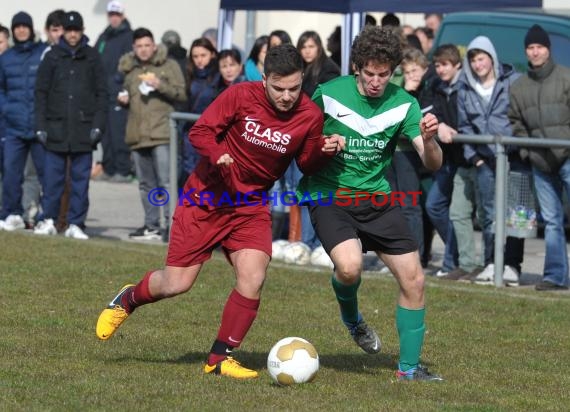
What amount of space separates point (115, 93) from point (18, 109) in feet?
17.2

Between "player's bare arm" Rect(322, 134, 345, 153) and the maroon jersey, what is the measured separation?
45 mm

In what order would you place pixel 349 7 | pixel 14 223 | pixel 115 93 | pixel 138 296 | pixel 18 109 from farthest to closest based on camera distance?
1. pixel 115 93
2. pixel 14 223
3. pixel 18 109
4. pixel 349 7
5. pixel 138 296

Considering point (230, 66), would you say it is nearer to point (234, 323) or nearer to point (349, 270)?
point (349, 270)

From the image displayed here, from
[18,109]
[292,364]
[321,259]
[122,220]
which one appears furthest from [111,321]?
[122,220]

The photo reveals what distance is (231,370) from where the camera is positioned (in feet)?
26.2

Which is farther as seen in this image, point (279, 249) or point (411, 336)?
point (279, 249)

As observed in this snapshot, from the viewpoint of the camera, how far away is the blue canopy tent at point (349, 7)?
1445 cm

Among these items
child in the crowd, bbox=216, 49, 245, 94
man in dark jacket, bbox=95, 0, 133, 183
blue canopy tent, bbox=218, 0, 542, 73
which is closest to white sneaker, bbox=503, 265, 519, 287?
blue canopy tent, bbox=218, 0, 542, 73

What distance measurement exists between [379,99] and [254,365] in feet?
5.66

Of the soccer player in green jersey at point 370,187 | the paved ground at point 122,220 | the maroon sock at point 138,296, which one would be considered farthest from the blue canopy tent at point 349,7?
the maroon sock at point 138,296

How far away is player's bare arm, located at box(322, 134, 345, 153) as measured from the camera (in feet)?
25.9

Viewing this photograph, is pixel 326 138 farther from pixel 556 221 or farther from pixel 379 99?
pixel 556 221

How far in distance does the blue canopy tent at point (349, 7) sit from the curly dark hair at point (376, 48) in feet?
20.0

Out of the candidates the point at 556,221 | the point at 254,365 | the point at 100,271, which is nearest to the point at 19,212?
the point at 100,271
